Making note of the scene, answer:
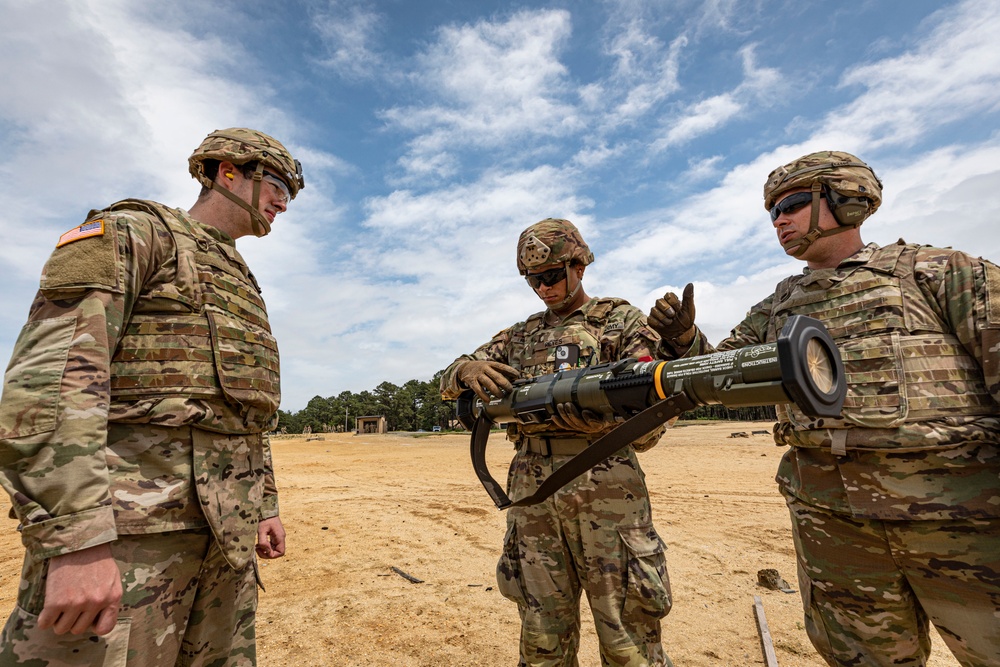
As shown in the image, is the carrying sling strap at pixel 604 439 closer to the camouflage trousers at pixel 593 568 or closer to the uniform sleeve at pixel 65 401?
the camouflage trousers at pixel 593 568

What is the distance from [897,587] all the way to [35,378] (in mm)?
3324

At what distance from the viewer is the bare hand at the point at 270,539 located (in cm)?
262

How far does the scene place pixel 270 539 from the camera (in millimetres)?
2676

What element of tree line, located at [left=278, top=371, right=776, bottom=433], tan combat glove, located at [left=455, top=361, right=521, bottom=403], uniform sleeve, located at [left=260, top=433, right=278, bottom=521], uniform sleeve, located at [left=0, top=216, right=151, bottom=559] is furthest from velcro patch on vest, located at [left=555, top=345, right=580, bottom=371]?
→ tree line, located at [left=278, top=371, right=776, bottom=433]

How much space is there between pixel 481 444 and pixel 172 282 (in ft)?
5.12

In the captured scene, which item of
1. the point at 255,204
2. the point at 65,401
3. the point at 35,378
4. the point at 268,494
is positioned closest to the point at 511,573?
the point at 268,494

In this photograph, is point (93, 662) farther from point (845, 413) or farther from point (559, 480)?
point (845, 413)

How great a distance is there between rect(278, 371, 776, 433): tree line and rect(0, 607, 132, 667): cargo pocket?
46.2m

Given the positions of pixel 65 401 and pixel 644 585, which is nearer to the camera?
pixel 65 401

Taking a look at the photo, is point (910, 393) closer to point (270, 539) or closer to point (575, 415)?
point (575, 415)

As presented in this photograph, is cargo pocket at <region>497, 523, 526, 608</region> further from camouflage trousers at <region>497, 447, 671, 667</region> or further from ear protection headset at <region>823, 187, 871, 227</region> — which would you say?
ear protection headset at <region>823, 187, 871, 227</region>

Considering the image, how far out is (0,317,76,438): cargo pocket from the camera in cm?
150

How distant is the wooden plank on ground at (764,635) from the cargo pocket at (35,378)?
4085 mm

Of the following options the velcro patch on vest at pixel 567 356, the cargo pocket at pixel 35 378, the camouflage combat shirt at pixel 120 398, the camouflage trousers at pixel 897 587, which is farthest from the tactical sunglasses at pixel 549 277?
the cargo pocket at pixel 35 378
